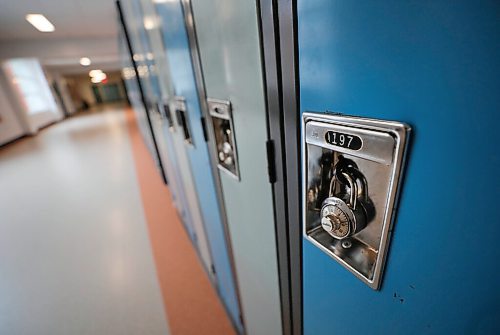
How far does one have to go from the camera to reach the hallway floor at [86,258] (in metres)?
1.76

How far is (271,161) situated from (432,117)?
1.27 ft

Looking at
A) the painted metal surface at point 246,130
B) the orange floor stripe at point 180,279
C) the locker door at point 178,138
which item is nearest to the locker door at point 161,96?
the locker door at point 178,138

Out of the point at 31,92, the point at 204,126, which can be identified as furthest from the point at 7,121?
the point at 204,126

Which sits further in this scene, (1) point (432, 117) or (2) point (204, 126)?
(2) point (204, 126)

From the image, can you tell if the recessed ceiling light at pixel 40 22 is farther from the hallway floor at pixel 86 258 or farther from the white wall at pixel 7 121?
the white wall at pixel 7 121

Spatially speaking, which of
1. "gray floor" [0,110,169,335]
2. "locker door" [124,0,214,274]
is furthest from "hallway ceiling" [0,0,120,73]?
"locker door" [124,0,214,274]

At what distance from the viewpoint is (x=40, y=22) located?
196 inches

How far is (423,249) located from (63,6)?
6010 mm

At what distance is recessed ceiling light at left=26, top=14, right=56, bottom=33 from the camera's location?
14.8 feet

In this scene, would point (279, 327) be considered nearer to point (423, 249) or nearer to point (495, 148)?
point (423, 249)

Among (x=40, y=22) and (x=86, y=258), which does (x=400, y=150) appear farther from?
(x=40, y=22)

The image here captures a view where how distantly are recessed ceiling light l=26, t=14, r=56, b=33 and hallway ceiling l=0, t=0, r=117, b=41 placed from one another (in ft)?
0.31

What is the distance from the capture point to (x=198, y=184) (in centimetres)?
144

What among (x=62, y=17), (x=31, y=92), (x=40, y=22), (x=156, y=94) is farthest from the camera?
(x=31, y=92)
